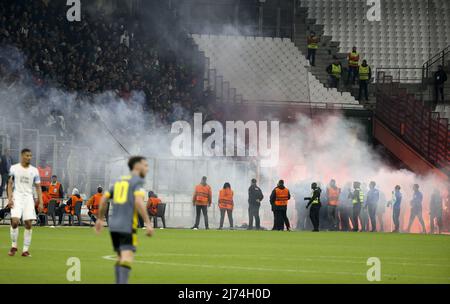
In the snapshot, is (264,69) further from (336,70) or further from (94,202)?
(94,202)

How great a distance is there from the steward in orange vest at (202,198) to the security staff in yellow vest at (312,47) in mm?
14548

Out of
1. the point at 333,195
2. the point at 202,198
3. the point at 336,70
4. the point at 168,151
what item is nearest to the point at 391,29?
the point at 336,70

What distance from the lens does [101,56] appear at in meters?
40.6

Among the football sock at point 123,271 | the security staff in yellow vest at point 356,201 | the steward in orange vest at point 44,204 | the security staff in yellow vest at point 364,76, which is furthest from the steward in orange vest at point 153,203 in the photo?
the football sock at point 123,271

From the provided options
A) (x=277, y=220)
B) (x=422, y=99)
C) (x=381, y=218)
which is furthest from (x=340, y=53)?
(x=277, y=220)

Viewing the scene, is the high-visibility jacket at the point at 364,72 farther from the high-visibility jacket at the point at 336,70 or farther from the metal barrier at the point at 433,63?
the metal barrier at the point at 433,63

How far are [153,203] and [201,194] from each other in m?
1.58

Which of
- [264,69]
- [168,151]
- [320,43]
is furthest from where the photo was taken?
[320,43]

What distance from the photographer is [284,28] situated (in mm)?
48969

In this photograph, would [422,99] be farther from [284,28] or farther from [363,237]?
[363,237]

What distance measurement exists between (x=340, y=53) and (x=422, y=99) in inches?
247

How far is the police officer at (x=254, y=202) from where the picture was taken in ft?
115
